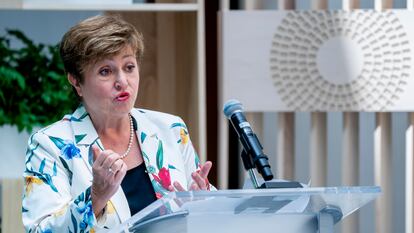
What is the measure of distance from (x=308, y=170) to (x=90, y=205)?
2.07m

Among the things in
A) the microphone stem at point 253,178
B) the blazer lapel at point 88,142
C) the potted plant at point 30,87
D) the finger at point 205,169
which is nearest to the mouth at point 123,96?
the blazer lapel at point 88,142

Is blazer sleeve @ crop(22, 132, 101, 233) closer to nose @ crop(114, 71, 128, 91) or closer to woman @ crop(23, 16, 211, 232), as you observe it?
woman @ crop(23, 16, 211, 232)

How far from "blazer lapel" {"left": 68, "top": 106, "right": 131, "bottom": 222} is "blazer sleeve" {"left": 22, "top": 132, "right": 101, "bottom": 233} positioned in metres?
0.03

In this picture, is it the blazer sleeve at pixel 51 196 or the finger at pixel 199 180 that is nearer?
the blazer sleeve at pixel 51 196

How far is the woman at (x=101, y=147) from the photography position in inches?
74.6

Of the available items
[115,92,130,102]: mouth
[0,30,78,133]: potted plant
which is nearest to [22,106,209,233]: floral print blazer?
[115,92,130,102]: mouth

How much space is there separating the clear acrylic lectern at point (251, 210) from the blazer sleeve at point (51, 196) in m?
0.30

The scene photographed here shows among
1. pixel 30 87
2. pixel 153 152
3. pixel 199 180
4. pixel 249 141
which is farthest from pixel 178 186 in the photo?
pixel 30 87

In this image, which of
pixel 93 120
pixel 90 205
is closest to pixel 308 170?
pixel 93 120

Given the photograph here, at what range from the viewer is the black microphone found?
1.70 meters

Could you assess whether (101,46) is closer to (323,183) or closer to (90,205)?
(90,205)

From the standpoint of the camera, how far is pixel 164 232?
1.57 meters

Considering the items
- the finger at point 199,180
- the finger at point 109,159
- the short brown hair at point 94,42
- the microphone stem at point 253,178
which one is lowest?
the finger at point 199,180

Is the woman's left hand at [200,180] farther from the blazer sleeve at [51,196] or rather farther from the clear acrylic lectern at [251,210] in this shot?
the clear acrylic lectern at [251,210]
